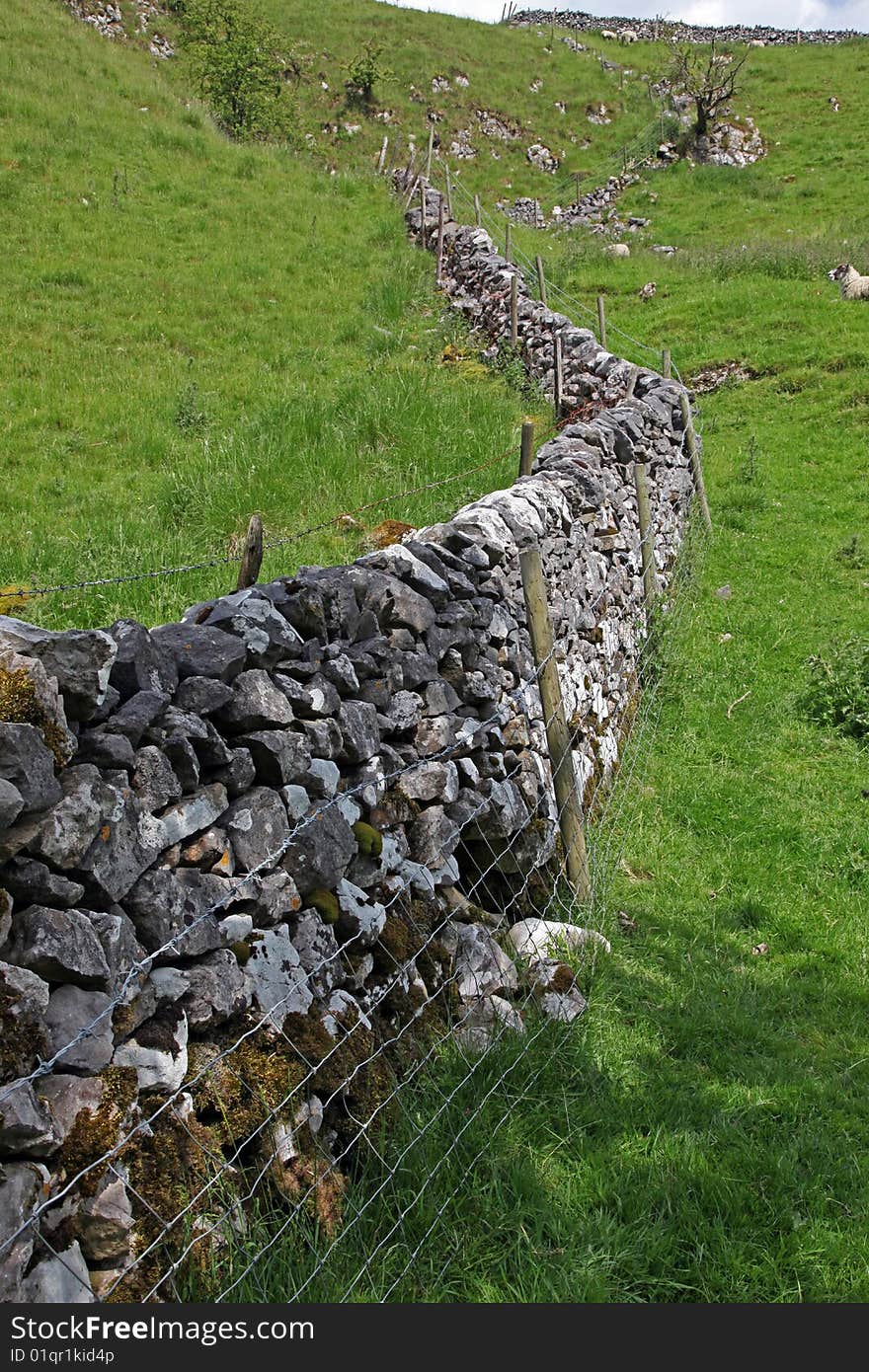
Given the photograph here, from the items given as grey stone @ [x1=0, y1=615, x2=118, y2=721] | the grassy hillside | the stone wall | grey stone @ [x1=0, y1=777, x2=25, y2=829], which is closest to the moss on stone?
Answer: the stone wall

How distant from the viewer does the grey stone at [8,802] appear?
2.25 metres

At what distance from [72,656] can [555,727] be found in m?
3.12

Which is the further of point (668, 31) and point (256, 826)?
point (668, 31)

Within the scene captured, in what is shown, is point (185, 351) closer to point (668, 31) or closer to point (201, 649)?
point (201, 649)

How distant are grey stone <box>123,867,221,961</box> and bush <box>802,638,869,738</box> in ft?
20.9

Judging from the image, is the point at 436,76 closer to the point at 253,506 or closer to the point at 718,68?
the point at 718,68

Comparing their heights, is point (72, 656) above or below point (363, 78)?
below

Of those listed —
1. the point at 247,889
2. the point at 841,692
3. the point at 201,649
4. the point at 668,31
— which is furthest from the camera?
the point at 668,31

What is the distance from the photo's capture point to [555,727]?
205 inches

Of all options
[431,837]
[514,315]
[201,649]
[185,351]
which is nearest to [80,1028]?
[201,649]

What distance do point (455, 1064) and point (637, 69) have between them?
53.6 metres

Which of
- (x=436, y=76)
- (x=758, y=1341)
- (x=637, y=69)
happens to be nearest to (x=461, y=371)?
(x=758, y=1341)

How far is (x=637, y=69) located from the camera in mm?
45500

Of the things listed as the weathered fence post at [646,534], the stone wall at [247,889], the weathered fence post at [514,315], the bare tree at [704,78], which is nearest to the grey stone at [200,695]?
the stone wall at [247,889]
